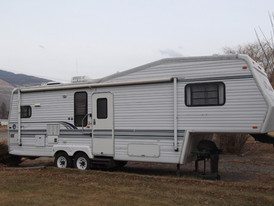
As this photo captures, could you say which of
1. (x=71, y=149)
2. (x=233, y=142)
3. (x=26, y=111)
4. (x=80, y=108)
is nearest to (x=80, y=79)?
(x=80, y=108)

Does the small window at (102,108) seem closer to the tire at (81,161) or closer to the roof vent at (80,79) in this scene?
the roof vent at (80,79)

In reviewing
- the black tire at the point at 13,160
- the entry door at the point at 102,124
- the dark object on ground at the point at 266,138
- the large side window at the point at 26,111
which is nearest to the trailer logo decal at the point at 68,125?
the entry door at the point at 102,124

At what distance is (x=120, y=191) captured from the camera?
684 cm

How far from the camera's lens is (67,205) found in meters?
5.84

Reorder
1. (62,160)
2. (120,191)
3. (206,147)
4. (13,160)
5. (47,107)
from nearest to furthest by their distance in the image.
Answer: (120,191)
(206,147)
(62,160)
(47,107)
(13,160)

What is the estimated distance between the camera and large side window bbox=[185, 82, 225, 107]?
812 cm

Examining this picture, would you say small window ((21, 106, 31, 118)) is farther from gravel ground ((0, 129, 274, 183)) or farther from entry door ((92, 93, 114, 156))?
entry door ((92, 93, 114, 156))

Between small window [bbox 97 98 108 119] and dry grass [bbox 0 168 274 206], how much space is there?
5.73 ft

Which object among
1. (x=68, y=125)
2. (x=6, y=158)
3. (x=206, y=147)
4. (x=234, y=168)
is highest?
(x=68, y=125)

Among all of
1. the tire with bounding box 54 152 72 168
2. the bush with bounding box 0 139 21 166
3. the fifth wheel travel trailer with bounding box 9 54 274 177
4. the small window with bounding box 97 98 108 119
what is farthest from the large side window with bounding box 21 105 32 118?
the small window with bounding box 97 98 108 119

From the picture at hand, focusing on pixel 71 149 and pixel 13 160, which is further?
pixel 13 160

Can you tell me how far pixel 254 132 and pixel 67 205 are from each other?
4.46 m

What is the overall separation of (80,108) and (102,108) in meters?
0.80

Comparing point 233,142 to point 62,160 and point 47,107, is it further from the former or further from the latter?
point 47,107
